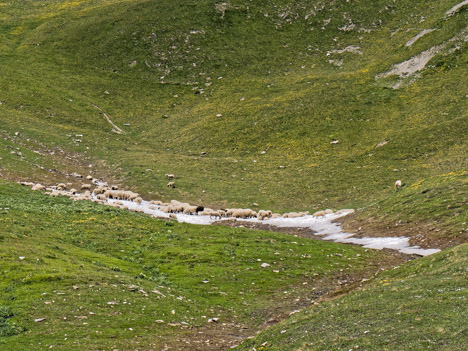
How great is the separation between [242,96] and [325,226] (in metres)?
51.2

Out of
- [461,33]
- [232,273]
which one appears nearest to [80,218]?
[232,273]

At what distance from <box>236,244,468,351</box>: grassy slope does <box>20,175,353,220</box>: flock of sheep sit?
102 ft

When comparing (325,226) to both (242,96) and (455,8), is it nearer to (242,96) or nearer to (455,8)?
(242,96)

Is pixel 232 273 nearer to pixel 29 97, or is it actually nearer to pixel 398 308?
pixel 398 308

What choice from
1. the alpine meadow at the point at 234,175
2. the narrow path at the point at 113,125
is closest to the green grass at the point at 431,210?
the alpine meadow at the point at 234,175

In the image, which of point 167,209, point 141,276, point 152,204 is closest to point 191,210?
point 167,209

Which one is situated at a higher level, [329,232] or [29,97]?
[29,97]

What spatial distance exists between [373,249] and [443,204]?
7457 millimetres

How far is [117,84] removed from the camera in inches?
4161

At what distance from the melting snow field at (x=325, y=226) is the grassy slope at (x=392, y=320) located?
1390cm

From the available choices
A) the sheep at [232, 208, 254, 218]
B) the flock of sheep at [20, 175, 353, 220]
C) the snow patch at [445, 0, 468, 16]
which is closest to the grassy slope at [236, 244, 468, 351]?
the flock of sheep at [20, 175, 353, 220]

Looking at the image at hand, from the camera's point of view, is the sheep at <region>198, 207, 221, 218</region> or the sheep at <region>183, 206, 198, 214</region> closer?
the sheep at <region>198, 207, 221, 218</region>

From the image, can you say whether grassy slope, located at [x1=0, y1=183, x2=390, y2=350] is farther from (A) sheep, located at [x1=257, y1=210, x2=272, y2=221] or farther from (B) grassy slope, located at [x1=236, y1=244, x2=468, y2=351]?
(A) sheep, located at [x1=257, y1=210, x2=272, y2=221]

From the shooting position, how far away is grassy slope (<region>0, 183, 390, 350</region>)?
22.9 m
